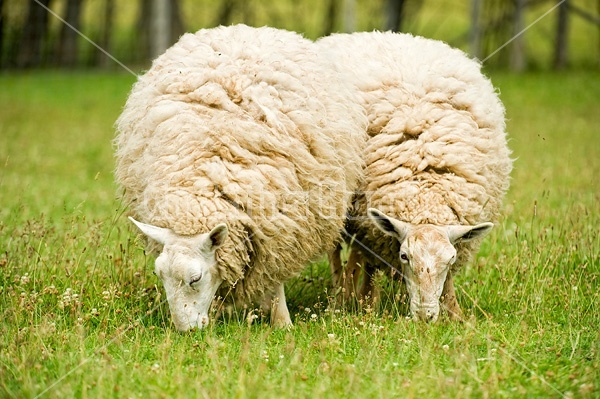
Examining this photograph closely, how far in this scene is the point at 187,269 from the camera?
16.1 ft

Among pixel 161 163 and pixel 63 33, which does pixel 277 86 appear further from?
pixel 63 33

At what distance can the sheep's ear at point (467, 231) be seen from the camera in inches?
211

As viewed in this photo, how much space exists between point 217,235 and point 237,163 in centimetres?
52

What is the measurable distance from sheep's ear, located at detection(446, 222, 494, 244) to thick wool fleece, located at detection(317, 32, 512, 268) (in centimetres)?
12

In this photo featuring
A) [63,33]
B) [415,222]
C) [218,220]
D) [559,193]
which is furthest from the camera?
[63,33]

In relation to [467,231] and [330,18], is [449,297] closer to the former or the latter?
[467,231]

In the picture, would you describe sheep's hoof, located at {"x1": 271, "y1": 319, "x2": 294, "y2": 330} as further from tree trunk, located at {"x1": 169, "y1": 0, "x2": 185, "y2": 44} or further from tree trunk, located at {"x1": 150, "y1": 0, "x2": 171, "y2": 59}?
tree trunk, located at {"x1": 169, "y1": 0, "x2": 185, "y2": 44}

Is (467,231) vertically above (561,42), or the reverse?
(561,42)

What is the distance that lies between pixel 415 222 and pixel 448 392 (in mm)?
1659

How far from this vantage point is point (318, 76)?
5773 millimetres

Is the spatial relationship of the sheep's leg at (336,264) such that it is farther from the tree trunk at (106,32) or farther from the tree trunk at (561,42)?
the tree trunk at (106,32)

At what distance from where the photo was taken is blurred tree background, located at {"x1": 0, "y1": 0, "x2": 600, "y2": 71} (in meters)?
22.8

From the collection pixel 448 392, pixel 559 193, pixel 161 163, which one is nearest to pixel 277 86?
pixel 161 163

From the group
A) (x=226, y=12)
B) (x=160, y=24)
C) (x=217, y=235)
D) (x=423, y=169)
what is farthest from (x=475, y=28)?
(x=217, y=235)
